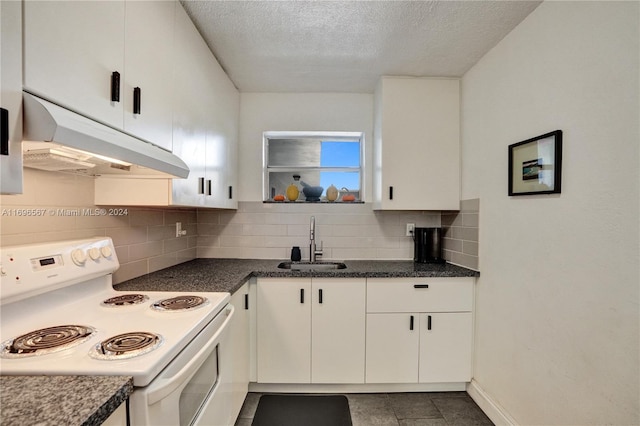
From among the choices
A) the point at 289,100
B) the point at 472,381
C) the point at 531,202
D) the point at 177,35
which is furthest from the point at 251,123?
the point at 472,381

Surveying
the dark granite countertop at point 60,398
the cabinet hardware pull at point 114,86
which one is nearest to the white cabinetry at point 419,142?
the cabinet hardware pull at point 114,86

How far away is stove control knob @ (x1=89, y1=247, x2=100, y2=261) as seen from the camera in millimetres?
1330

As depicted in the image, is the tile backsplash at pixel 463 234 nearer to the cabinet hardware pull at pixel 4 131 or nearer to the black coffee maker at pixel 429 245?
the black coffee maker at pixel 429 245

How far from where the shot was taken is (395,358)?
2121mm

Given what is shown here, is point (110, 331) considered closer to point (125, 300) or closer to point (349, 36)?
point (125, 300)

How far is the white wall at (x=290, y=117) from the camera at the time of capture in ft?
8.81

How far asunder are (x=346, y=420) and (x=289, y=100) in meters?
2.52

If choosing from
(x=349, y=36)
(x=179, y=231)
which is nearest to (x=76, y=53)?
(x=349, y=36)

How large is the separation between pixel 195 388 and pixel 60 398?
520 mm

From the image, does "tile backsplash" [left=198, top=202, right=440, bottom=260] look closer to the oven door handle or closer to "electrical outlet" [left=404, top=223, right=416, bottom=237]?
"electrical outlet" [left=404, top=223, right=416, bottom=237]

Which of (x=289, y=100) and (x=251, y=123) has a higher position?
(x=289, y=100)

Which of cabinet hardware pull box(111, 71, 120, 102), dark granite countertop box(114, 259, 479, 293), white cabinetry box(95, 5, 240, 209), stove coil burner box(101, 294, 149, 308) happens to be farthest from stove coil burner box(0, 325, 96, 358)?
cabinet hardware pull box(111, 71, 120, 102)

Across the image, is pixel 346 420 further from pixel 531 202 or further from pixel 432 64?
pixel 432 64

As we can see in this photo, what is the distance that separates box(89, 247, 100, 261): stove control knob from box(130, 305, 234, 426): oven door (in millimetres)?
626
